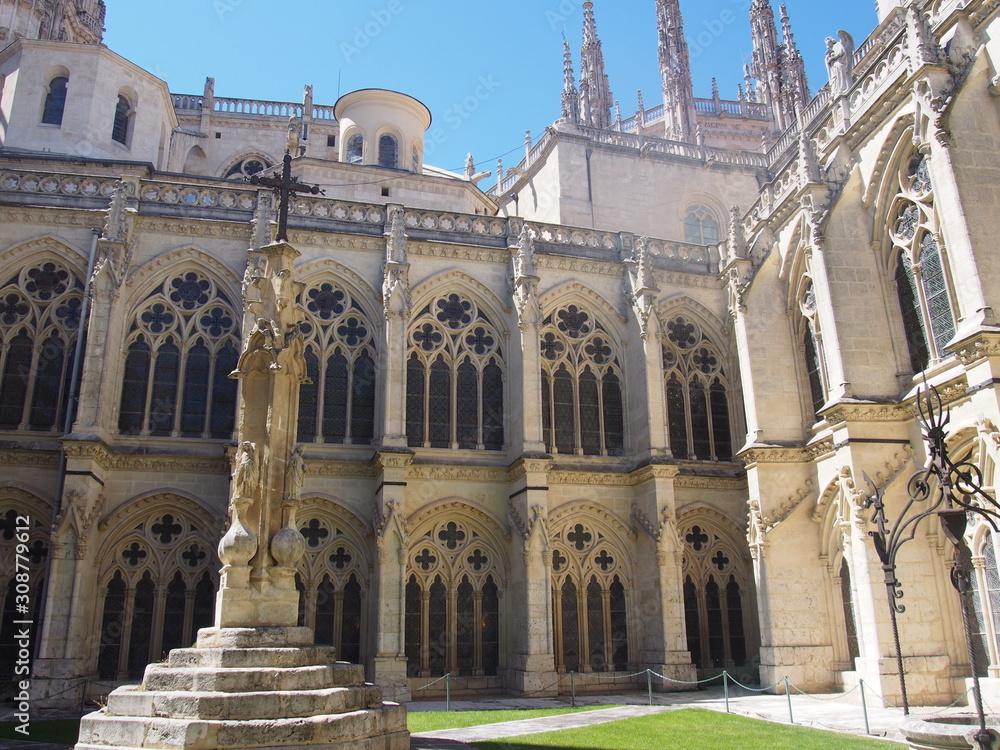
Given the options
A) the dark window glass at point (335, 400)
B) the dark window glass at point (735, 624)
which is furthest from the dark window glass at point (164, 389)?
the dark window glass at point (735, 624)

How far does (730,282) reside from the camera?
21.2 m

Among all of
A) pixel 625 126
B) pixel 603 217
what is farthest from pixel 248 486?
pixel 625 126

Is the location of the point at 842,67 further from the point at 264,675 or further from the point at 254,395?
the point at 264,675

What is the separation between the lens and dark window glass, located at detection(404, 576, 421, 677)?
19.1 m

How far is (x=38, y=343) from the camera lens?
19.5 metres

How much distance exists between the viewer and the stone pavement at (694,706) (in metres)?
12.3

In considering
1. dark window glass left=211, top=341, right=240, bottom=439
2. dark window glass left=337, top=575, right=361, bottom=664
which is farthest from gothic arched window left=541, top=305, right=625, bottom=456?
dark window glass left=211, top=341, right=240, bottom=439

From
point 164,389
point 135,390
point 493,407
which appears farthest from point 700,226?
point 135,390

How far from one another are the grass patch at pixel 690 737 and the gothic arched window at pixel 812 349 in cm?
847

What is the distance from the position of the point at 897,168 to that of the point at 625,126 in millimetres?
38957

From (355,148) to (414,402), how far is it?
1357cm

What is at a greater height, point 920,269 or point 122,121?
point 122,121

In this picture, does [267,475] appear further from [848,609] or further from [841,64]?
[841,64]

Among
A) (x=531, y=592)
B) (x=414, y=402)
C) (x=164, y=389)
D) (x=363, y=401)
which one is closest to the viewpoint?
(x=531, y=592)
